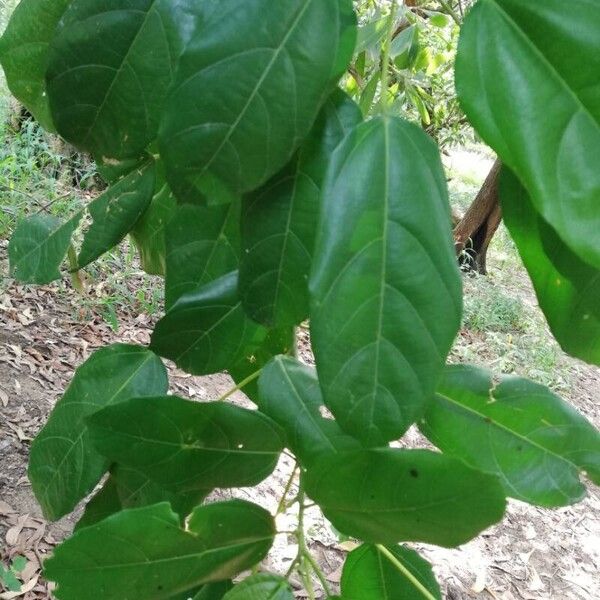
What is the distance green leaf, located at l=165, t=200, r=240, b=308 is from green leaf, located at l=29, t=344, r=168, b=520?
12cm

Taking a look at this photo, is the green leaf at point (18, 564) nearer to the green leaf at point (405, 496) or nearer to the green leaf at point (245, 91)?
the green leaf at point (405, 496)

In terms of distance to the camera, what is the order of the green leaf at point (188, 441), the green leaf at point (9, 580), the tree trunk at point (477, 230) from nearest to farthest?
the green leaf at point (188, 441)
the green leaf at point (9, 580)
the tree trunk at point (477, 230)

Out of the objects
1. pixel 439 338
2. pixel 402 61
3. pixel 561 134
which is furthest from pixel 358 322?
pixel 402 61

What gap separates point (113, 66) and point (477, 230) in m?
4.62

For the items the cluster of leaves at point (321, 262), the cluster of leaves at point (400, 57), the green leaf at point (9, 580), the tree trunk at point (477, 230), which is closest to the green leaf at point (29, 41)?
the cluster of leaves at point (321, 262)

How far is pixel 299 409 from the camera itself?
0.65 m

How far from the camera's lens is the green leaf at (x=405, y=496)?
1.55 feet

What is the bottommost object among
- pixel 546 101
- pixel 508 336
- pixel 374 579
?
pixel 508 336

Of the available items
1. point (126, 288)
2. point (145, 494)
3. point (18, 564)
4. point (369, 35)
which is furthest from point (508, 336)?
point (145, 494)

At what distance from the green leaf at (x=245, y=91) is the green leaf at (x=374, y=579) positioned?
387mm

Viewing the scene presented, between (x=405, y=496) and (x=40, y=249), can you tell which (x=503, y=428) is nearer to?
(x=405, y=496)

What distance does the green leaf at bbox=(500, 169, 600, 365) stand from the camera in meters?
0.55

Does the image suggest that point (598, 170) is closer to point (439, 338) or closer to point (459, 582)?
point (439, 338)

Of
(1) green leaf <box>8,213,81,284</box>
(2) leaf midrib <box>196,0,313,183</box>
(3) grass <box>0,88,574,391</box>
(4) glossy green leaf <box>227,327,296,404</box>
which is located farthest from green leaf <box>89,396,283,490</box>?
(3) grass <box>0,88,574,391</box>
